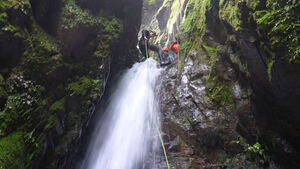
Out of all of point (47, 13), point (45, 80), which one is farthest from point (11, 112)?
point (47, 13)

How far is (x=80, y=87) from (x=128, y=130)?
267 cm

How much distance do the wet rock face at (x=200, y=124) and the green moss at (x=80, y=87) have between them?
123 inches

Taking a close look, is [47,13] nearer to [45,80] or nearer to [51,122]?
[45,80]

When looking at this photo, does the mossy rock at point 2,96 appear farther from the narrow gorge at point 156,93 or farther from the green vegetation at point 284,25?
the green vegetation at point 284,25

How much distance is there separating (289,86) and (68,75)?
640 cm

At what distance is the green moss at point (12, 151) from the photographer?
3.39 metres

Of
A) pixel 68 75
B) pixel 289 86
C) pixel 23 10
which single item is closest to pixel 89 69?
pixel 68 75

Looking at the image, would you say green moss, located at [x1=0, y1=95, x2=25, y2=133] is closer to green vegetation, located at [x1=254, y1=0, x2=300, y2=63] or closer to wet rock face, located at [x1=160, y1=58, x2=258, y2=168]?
wet rock face, located at [x1=160, y1=58, x2=258, y2=168]

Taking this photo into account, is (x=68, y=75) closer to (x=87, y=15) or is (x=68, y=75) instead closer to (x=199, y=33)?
(x=87, y=15)

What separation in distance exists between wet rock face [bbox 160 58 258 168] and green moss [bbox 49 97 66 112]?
356 cm

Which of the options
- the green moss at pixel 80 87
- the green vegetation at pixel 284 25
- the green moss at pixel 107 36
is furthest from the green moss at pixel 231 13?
the green moss at pixel 80 87

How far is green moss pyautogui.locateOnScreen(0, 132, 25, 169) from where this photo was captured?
3.39m

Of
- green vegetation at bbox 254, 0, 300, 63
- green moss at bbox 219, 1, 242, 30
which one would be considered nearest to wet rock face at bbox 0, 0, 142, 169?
green moss at bbox 219, 1, 242, 30

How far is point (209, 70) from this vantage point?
621cm
